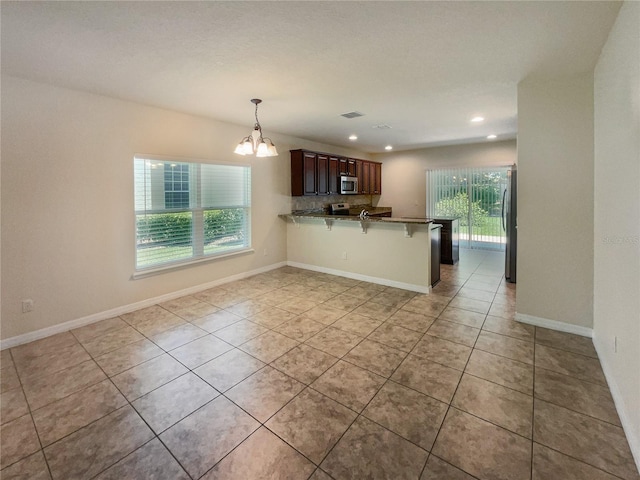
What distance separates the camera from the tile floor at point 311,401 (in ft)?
5.27

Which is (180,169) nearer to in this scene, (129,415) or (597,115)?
(129,415)

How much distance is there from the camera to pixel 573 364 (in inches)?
97.6

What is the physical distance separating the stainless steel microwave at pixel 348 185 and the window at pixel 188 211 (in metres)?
2.36

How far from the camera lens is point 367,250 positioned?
4.94 m

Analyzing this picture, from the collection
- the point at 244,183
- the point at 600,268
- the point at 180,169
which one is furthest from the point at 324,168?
the point at 600,268

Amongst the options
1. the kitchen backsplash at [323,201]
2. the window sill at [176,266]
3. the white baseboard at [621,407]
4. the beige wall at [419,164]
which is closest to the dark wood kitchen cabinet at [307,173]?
the kitchen backsplash at [323,201]

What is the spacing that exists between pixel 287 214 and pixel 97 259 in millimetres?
3215

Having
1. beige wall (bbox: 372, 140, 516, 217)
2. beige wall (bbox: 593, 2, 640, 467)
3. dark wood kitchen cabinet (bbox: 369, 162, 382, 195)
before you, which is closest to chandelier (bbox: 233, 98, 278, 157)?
beige wall (bbox: 593, 2, 640, 467)

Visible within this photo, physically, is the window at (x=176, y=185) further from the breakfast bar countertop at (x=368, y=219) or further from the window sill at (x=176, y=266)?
the breakfast bar countertop at (x=368, y=219)

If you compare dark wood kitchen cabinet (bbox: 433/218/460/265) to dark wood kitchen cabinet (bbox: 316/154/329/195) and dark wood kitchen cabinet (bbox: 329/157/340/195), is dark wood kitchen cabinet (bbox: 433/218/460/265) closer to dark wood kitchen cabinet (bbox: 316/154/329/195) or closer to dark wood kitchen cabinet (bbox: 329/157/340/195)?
dark wood kitchen cabinet (bbox: 329/157/340/195)

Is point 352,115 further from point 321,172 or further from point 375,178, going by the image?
point 375,178

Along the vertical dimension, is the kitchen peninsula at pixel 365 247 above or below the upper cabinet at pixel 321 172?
below

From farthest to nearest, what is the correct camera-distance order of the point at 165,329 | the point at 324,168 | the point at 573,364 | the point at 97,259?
the point at 324,168, the point at 97,259, the point at 165,329, the point at 573,364

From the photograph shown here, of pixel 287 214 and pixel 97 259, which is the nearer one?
pixel 97 259
